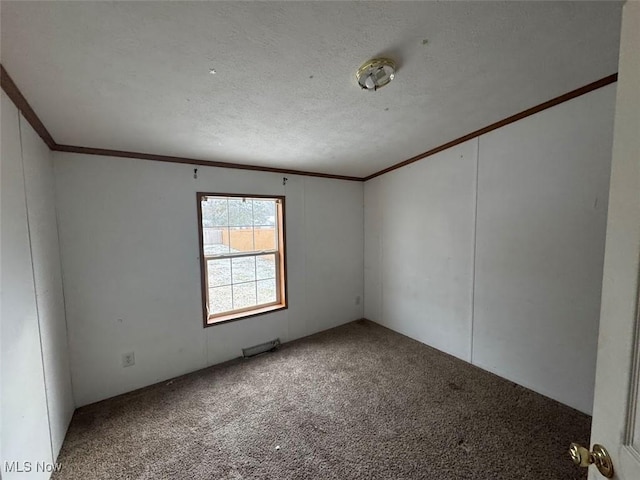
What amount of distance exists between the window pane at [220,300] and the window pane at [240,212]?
0.70 meters

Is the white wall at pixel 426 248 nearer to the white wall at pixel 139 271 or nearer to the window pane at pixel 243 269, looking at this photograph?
the white wall at pixel 139 271

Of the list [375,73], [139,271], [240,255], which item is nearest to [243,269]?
[240,255]

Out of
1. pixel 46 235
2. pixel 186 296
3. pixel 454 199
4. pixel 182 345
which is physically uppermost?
pixel 454 199

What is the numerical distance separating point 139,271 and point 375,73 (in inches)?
92.0

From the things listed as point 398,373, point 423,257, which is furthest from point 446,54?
point 398,373

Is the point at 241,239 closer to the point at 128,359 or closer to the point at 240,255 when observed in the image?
the point at 240,255

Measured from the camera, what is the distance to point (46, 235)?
163 cm

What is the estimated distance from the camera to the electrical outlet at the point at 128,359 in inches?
84.7

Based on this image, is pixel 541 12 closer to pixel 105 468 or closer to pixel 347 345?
pixel 347 345

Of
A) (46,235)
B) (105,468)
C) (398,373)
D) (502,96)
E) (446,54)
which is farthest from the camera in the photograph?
(398,373)

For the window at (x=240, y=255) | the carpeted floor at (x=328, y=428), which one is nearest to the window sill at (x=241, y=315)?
the window at (x=240, y=255)

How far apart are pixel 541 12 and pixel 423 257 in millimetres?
2170

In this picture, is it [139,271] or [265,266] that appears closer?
[139,271]

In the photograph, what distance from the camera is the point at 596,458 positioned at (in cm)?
59
